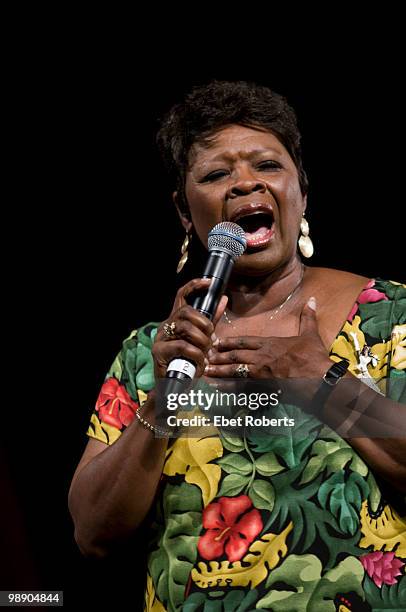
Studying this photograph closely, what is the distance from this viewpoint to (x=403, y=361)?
1600mm

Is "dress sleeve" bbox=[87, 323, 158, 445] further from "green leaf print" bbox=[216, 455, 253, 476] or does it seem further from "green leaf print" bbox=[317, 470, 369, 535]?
"green leaf print" bbox=[317, 470, 369, 535]

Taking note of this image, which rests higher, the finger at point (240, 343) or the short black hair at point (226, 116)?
the short black hair at point (226, 116)

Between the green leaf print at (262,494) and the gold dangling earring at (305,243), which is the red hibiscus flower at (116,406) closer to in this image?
the green leaf print at (262,494)

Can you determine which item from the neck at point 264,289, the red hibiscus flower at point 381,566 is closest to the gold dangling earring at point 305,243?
the neck at point 264,289

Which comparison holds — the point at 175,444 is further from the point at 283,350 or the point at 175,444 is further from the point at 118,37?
the point at 118,37

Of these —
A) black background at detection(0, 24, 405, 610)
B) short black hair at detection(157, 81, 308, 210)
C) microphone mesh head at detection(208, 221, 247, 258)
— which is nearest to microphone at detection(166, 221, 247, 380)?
microphone mesh head at detection(208, 221, 247, 258)

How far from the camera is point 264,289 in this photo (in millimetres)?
1858

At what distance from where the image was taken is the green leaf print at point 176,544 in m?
1.60

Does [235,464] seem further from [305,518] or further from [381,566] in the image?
[381,566]

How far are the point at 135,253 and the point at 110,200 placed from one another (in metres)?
0.16

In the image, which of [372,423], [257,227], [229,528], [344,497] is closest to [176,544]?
[229,528]

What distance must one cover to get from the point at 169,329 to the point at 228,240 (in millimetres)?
183

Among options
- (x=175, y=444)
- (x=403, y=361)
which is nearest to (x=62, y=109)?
(x=175, y=444)

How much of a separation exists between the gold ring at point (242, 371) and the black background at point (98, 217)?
0.68 m
